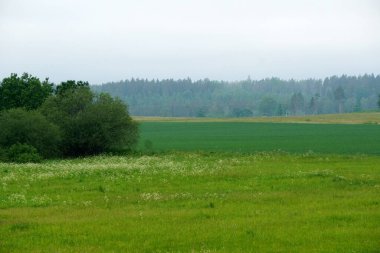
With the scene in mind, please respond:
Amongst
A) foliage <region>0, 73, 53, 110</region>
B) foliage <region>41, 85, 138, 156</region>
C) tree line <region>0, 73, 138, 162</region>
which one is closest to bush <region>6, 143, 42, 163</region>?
tree line <region>0, 73, 138, 162</region>

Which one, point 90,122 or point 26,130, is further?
point 90,122

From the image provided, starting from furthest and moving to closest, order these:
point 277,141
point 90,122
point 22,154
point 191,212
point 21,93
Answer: point 277,141
point 21,93
point 90,122
point 22,154
point 191,212

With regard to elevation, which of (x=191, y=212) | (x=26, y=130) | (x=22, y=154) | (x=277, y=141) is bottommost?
(x=277, y=141)

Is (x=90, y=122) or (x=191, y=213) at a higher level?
(x=90, y=122)

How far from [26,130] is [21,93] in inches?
578

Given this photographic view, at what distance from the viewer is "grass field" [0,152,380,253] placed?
14883 millimetres

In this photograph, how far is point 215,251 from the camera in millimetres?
13836

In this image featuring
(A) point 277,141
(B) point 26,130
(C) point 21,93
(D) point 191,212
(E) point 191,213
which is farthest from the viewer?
(A) point 277,141

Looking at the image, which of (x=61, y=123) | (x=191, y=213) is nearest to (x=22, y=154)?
(x=61, y=123)

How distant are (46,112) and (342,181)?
40.2 m

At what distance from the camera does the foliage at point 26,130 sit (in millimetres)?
53781

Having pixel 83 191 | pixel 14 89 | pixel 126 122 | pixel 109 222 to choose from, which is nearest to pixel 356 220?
pixel 109 222

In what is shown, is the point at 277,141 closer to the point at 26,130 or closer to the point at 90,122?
the point at 90,122

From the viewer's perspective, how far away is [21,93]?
67500 millimetres
